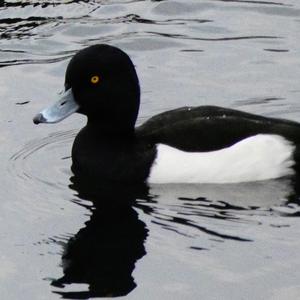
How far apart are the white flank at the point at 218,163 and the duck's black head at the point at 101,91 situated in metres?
0.49

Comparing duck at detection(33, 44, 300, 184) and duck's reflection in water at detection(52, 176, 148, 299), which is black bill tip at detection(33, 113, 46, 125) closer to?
duck at detection(33, 44, 300, 184)

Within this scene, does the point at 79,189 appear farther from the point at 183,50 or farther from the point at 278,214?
the point at 183,50

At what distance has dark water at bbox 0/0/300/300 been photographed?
30.1ft

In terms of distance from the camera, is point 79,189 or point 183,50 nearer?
point 79,189

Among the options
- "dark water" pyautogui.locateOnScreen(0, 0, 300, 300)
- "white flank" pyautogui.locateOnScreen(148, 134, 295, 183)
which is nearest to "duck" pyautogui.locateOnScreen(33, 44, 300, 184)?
"white flank" pyautogui.locateOnScreen(148, 134, 295, 183)

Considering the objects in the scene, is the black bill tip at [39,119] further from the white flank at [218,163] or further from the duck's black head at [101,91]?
the white flank at [218,163]

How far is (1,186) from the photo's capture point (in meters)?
11.0

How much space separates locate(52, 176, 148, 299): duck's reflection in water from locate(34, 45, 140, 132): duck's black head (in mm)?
544

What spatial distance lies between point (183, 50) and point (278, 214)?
4.53 m

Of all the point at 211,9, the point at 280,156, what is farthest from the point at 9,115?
the point at 211,9

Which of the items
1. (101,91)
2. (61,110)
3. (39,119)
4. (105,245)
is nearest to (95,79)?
(101,91)

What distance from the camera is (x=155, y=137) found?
10945mm

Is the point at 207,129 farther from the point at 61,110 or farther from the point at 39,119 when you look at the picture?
Result: the point at 39,119

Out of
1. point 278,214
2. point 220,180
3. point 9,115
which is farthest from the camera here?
point 9,115
